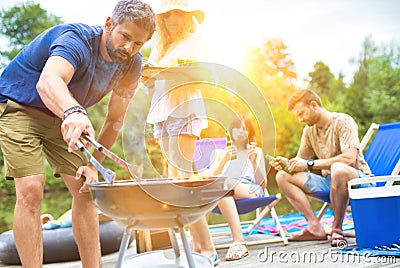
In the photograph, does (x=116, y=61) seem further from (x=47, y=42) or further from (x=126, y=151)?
(x=126, y=151)

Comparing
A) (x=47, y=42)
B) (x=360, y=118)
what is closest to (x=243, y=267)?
(x=47, y=42)

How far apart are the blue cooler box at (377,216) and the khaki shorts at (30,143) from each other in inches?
59.4

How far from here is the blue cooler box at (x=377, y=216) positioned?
225cm

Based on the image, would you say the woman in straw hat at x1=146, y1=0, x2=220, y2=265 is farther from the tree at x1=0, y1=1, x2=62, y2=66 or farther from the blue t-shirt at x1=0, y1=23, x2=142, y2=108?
the tree at x1=0, y1=1, x2=62, y2=66

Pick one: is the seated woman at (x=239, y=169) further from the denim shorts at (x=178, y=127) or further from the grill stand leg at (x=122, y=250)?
the grill stand leg at (x=122, y=250)

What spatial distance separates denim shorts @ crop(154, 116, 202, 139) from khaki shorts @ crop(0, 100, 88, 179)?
537 millimetres

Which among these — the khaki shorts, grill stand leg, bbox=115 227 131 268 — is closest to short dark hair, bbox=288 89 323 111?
the khaki shorts

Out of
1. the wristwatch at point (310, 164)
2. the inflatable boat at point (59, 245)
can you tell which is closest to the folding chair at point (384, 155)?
the wristwatch at point (310, 164)

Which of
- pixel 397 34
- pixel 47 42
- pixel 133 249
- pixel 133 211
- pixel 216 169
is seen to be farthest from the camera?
pixel 397 34

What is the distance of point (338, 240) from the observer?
2561 mm

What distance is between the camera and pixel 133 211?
117 cm

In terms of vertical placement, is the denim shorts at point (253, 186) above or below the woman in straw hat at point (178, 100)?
below

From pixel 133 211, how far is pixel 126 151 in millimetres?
689

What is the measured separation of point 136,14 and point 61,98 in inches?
15.4
